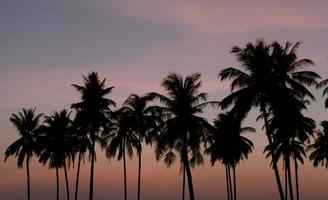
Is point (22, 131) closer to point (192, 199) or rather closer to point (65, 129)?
point (65, 129)

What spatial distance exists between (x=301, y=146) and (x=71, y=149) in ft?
107

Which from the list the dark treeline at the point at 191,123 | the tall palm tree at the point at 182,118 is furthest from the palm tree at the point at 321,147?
the tall palm tree at the point at 182,118

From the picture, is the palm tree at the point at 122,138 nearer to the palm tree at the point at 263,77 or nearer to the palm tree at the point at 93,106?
the palm tree at the point at 93,106

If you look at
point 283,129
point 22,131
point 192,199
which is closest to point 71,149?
point 22,131

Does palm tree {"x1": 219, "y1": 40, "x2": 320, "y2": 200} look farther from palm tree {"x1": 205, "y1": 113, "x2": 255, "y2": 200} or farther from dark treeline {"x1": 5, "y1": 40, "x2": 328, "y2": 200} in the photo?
palm tree {"x1": 205, "y1": 113, "x2": 255, "y2": 200}

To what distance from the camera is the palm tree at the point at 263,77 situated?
4244cm

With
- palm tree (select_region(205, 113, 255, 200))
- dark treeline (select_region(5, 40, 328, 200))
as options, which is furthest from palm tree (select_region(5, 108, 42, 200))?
palm tree (select_region(205, 113, 255, 200))

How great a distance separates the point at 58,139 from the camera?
2822 inches

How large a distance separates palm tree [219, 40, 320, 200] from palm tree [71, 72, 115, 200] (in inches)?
899

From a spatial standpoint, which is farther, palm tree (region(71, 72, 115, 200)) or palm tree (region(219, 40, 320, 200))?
palm tree (region(71, 72, 115, 200))

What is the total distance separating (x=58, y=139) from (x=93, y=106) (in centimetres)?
1254

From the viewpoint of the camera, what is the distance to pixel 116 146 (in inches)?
2608

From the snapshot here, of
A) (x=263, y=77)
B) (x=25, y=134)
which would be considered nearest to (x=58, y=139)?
(x=25, y=134)

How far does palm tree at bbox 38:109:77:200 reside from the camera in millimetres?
71562
